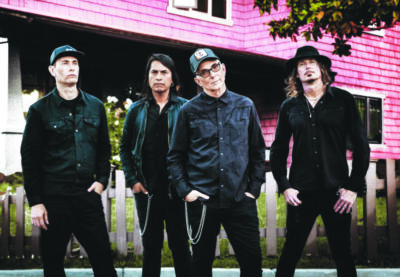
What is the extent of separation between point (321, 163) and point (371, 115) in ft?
40.4

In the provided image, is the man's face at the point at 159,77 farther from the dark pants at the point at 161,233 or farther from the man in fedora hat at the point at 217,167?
the dark pants at the point at 161,233

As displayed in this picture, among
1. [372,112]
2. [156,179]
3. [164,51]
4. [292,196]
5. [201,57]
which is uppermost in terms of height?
[164,51]

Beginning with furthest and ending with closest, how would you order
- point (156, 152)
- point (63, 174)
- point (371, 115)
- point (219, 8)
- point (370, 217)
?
point (371, 115), point (219, 8), point (370, 217), point (156, 152), point (63, 174)

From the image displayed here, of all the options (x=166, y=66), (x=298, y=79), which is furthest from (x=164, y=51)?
(x=298, y=79)

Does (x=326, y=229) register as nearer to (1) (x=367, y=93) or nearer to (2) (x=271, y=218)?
(2) (x=271, y=218)

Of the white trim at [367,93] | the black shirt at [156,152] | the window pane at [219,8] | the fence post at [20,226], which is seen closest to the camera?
the black shirt at [156,152]

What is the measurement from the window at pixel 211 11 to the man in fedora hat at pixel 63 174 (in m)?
10.1

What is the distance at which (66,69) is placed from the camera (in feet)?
11.8

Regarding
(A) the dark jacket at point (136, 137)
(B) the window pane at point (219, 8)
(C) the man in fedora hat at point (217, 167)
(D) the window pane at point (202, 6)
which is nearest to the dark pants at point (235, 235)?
A: (C) the man in fedora hat at point (217, 167)

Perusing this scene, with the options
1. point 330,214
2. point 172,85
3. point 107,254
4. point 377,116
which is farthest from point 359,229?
point 377,116

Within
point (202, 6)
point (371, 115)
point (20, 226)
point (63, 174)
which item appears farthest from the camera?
point (371, 115)

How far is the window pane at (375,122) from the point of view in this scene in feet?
49.2

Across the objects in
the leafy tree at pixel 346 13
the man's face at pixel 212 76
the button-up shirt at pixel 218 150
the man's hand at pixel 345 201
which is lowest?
the man's hand at pixel 345 201

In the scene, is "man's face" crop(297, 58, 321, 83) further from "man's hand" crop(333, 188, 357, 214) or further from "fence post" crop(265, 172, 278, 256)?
"fence post" crop(265, 172, 278, 256)
